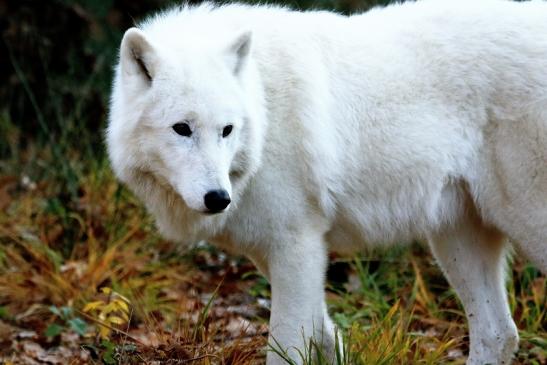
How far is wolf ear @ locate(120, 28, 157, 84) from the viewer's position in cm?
371

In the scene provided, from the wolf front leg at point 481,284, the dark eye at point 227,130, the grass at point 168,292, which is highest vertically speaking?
the dark eye at point 227,130

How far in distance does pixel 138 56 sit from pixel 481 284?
2.26m

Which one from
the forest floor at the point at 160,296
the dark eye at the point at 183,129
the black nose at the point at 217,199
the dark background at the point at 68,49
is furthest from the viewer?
the dark background at the point at 68,49

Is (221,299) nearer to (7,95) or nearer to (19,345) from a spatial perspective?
(19,345)

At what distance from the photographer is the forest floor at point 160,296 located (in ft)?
14.3

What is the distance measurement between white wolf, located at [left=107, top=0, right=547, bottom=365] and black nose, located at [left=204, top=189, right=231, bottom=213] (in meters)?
0.21

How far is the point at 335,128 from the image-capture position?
13.8ft

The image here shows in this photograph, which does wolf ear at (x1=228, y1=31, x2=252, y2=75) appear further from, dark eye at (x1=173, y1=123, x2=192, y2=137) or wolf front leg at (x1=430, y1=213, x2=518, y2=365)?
wolf front leg at (x1=430, y1=213, x2=518, y2=365)

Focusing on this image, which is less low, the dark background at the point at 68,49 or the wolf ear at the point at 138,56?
the wolf ear at the point at 138,56

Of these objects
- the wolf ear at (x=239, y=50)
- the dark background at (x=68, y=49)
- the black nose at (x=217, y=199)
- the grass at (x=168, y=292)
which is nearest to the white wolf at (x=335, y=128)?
the wolf ear at (x=239, y=50)

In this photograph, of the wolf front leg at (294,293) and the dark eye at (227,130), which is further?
the wolf front leg at (294,293)

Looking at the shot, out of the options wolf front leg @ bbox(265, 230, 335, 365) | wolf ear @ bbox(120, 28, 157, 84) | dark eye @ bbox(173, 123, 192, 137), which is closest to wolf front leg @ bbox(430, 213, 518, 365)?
wolf front leg @ bbox(265, 230, 335, 365)

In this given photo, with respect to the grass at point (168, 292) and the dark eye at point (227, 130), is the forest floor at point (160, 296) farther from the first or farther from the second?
the dark eye at point (227, 130)

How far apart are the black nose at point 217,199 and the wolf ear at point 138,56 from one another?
63 centimetres
